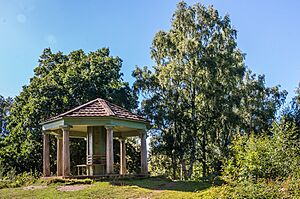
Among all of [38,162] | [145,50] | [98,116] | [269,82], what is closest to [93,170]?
[98,116]

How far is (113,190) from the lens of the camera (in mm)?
13234

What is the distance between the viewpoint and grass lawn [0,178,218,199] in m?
12.3

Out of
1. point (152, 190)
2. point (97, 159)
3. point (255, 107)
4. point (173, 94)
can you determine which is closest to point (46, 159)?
point (97, 159)

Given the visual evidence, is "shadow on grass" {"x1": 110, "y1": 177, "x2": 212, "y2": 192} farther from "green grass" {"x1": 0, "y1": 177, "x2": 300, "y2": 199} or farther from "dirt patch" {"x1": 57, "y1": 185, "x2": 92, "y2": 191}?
"dirt patch" {"x1": 57, "y1": 185, "x2": 92, "y2": 191}

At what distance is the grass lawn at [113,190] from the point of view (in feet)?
40.3

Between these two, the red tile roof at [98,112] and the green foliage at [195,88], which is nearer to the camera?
the red tile roof at [98,112]

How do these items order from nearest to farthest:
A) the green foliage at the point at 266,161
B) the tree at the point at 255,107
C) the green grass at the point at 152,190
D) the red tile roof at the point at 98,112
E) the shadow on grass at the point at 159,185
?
1. the green grass at the point at 152,190
2. the green foliage at the point at 266,161
3. the shadow on grass at the point at 159,185
4. the red tile roof at the point at 98,112
5. the tree at the point at 255,107

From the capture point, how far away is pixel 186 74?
998 inches

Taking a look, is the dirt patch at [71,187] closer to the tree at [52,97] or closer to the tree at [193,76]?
the tree at [52,97]

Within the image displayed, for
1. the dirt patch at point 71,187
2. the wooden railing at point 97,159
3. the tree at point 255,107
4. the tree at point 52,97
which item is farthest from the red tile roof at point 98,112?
the tree at point 255,107

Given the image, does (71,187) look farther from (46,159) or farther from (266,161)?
(266,161)

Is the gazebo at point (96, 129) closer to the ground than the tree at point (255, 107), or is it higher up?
closer to the ground

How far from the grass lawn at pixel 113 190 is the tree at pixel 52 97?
9.80 m

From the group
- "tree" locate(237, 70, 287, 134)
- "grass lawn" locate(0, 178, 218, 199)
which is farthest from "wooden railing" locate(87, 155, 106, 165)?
"tree" locate(237, 70, 287, 134)
